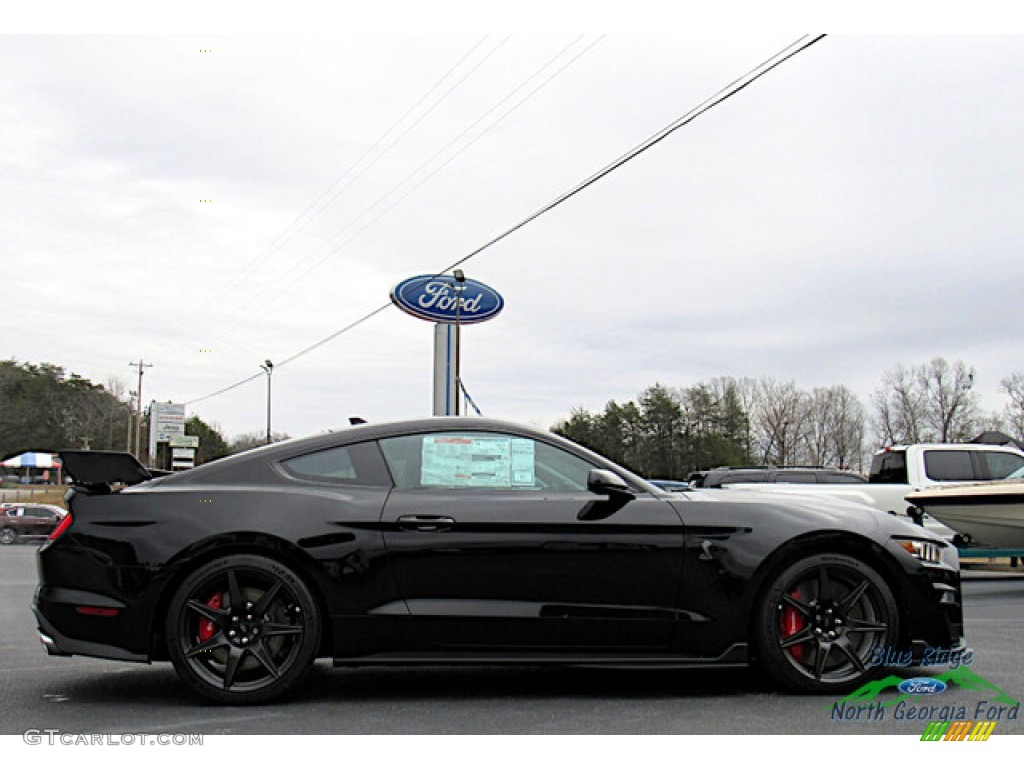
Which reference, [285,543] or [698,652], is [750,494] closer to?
[698,652]

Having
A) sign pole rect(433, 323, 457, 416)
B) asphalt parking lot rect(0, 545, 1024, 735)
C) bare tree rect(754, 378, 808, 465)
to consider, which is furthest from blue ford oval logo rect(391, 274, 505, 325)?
bare tree rect(754, 378, 808, 465)

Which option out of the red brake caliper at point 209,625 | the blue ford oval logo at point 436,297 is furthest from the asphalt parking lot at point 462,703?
the blue ford oval logo at point 436,297

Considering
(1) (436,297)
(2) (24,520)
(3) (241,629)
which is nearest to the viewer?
(3) (241,629)

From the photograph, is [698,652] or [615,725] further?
[698,652]

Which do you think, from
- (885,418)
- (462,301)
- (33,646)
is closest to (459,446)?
(33,646)

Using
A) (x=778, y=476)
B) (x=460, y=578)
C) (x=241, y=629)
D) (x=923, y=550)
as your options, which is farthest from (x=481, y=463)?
(x=778, y=476)

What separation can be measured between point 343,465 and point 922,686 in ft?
10.2

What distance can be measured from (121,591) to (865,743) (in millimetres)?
3397

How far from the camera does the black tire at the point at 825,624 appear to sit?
492 cm

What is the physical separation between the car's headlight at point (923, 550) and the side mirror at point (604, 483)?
4.80ft

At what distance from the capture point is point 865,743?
4.11 m

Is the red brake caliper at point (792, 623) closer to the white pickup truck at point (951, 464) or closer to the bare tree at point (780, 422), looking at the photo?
the white pickup truck at point (951, 464)

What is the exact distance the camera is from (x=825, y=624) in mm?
4984

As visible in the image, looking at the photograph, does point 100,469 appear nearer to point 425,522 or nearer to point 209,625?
point 209,625
